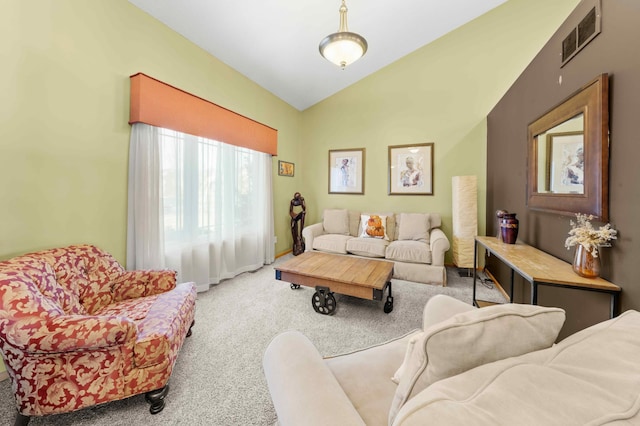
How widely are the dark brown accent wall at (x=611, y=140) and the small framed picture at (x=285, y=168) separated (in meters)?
3.43

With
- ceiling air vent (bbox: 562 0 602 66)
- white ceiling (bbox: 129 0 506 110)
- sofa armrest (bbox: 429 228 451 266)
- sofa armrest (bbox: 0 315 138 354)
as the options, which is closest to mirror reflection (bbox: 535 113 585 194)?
ceiling air vent (bbox: 562 0 602 66)

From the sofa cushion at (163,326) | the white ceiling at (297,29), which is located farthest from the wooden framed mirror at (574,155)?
the sofa cushion at (163,326)

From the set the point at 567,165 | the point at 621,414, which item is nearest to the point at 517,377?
the point at 621,414

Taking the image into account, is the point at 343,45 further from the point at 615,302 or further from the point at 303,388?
the point at 615,302

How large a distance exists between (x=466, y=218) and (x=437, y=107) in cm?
193

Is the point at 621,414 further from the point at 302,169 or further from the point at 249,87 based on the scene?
the point at 302,169

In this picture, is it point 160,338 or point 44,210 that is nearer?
point 160,338

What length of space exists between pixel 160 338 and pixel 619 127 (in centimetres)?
279

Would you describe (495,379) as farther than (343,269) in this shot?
No

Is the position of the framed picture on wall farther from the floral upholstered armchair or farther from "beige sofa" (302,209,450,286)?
the floral upholstered armchair

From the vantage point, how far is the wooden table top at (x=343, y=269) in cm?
229

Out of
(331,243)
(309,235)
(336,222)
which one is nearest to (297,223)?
(309,235)

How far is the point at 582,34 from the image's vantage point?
5.12ft

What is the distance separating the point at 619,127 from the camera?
1.30 metres
